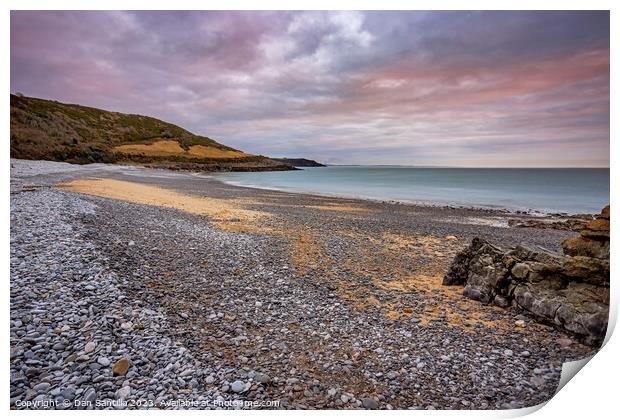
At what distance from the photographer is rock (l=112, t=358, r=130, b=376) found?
2.77 m

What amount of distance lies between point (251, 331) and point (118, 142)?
43.8m

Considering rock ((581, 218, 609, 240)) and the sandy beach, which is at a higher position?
rock ((581, 218, 609, 240))

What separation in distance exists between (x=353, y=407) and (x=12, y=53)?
5.80m

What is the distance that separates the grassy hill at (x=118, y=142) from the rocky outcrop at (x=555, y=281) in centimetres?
713

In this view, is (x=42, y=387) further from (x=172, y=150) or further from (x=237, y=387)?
(x=172, y=150)

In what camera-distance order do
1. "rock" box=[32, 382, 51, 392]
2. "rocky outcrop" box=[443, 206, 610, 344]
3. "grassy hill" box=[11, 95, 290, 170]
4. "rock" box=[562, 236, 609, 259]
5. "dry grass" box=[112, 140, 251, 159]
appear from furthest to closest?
"dry grass" box=[112, 140, 251, 159], "grassy hill" box=[11, 95, 290, 170], "rock" box=[562, 236, 609, 259], "rocky outcrop" box=[443, 206, 610, 344], "rock" box=[32, 382, 51, 392]

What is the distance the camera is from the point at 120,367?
281cm

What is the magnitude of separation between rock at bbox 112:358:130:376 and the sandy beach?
0.03 m

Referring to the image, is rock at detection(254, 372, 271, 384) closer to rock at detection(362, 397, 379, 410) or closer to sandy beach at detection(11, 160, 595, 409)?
sandy beach at detection(11, 160, 595, 409)

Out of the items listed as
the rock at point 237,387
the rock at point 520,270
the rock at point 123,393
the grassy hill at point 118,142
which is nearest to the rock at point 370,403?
the rock at point 237,387

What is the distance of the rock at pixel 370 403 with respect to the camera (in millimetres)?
2696

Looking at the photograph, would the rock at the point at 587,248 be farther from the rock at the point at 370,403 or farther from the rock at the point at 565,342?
the rock at the point at 370,403

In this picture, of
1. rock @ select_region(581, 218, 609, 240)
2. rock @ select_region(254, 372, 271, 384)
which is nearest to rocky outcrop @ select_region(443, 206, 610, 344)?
rock @ select_region(581, 218, 609, 240)
